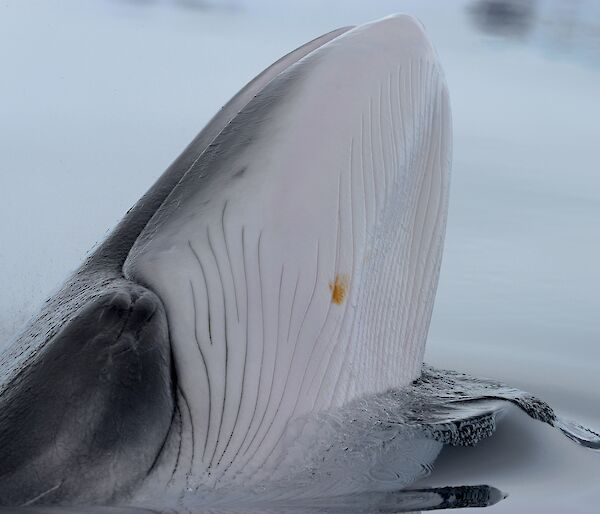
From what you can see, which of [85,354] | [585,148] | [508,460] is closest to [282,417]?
[85,354]

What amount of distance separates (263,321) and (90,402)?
55 cm

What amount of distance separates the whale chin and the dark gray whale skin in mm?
99

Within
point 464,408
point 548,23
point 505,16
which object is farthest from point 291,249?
point 505,16

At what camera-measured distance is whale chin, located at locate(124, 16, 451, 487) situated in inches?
126

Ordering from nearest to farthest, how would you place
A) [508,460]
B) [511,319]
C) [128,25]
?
[508,460] → [511,319] → [128,25]

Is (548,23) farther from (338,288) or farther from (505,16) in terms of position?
(338,288)

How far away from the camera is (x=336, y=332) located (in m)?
3.37

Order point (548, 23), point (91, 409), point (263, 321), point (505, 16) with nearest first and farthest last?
point (91, 409) → point (263, 321) → point (548, 23) → point (505, 16)

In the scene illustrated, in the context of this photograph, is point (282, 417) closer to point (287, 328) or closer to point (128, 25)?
point (287, 328)

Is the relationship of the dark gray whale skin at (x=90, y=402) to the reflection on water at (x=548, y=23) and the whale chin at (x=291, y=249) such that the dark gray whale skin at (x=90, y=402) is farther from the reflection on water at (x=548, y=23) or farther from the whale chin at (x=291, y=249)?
the reflection on water at (x=548, y=23)

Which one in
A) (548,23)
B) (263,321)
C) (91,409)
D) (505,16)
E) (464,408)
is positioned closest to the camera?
(91,409)

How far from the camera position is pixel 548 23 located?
54.3 ft

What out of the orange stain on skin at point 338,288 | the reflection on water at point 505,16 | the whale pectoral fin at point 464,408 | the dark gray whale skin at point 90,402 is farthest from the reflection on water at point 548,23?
the dark gray whale skin at point 90,402

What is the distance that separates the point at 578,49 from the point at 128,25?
19.0 feet
